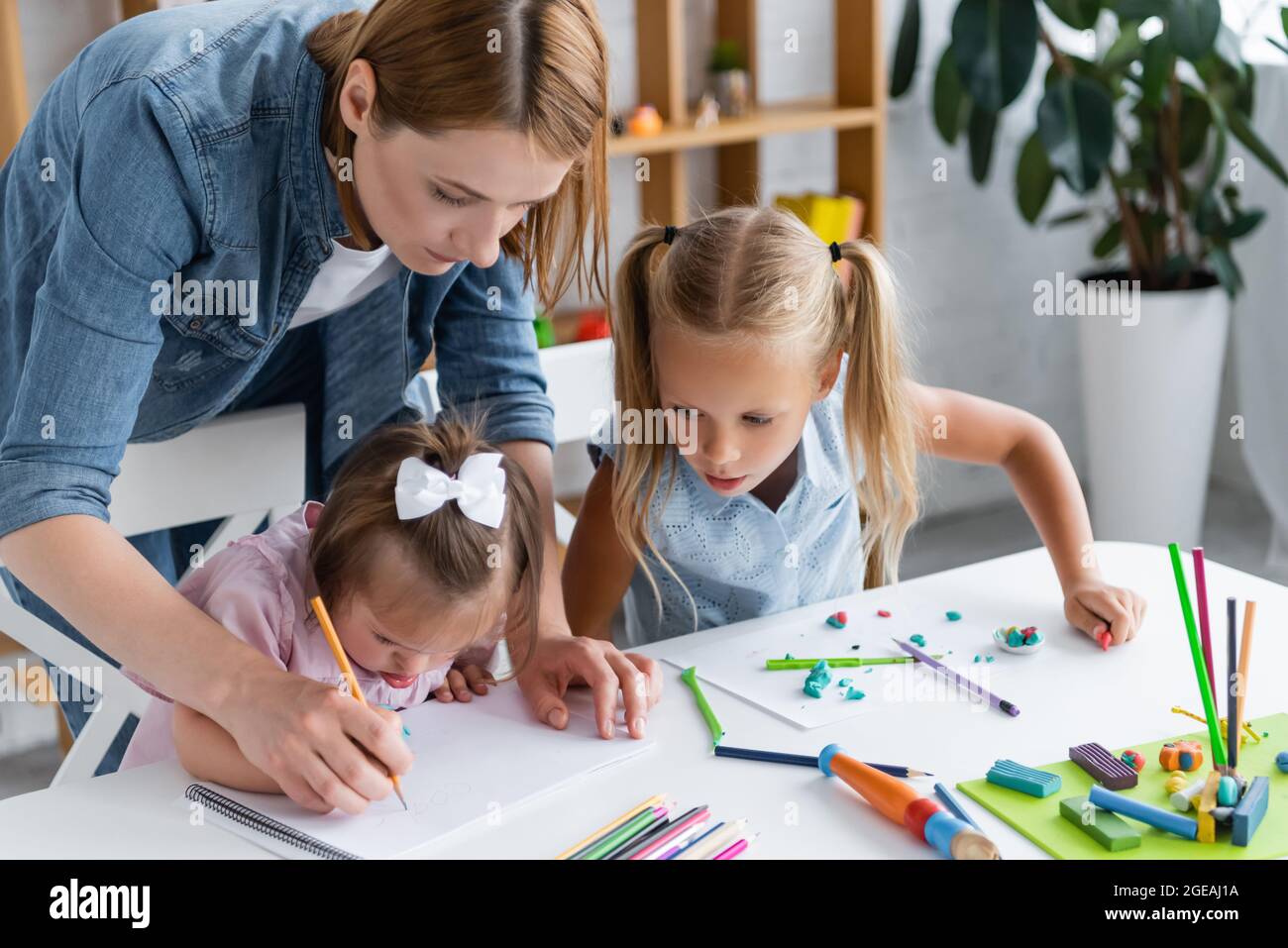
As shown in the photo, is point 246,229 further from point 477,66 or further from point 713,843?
point 713,843

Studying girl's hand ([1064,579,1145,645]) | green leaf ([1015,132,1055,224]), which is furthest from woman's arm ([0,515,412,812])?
green leaf ([1015,132,1055,224])

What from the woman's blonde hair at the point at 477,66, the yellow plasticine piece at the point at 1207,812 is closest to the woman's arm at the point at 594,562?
the woman's blonde hair at the point at 477,66

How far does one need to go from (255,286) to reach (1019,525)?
2.47 metres

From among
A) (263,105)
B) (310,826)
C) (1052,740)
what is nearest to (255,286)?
(263,105)

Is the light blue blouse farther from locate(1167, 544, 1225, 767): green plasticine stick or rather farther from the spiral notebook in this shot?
locate(1167, 544, 1225, 767): green plasticine stick

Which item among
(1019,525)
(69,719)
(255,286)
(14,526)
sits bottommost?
(1019,525)

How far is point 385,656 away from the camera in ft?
3.50

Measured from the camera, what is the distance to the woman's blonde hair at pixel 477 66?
0.94 meters

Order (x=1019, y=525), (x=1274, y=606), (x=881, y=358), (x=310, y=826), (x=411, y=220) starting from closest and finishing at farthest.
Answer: (x=310, y=826) < (x=411, y=220) < (x=1274, y=606) < (x=881, y=358) < (x=1019, y=525)

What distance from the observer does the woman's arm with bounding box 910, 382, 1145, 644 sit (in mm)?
1298

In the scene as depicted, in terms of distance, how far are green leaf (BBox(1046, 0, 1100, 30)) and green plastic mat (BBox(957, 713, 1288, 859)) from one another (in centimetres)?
188

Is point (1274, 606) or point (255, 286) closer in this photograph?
point (255, 286)

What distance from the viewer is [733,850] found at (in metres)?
0.83

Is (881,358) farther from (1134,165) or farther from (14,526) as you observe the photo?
(1134,165)
